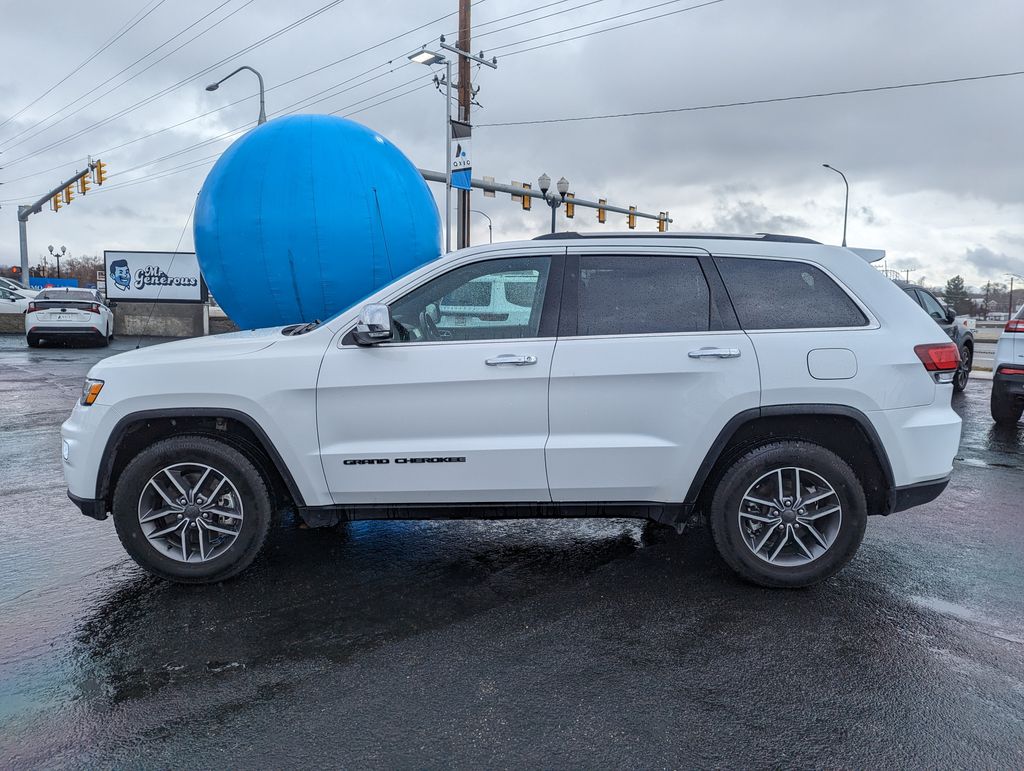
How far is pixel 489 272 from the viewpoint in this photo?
160 inches

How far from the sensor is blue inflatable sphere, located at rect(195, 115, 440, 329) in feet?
20.1

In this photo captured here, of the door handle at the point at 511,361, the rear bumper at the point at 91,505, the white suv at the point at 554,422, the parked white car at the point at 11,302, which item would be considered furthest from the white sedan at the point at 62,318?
the door handle at the point at 511,361

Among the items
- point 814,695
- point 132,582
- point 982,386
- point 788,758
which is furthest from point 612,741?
point 982,386

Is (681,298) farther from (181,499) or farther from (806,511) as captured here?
(181,499)

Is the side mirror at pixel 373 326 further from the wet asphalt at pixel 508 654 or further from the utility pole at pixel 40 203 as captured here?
the utility pole at pixel 40 203

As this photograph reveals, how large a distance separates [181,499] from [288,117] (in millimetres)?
4212

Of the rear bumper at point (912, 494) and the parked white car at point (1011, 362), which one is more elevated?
the parked white car at point (1011, 362)

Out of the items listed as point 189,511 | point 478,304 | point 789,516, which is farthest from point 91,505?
point 789,516

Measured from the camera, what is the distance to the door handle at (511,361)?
150 inches

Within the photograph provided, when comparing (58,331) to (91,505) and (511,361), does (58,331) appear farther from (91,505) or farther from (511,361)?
(511,361)

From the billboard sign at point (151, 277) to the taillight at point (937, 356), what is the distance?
2565cm

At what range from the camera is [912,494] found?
12.8ft

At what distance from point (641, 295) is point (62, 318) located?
1992 cm

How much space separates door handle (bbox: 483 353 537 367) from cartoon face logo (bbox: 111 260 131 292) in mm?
26698
